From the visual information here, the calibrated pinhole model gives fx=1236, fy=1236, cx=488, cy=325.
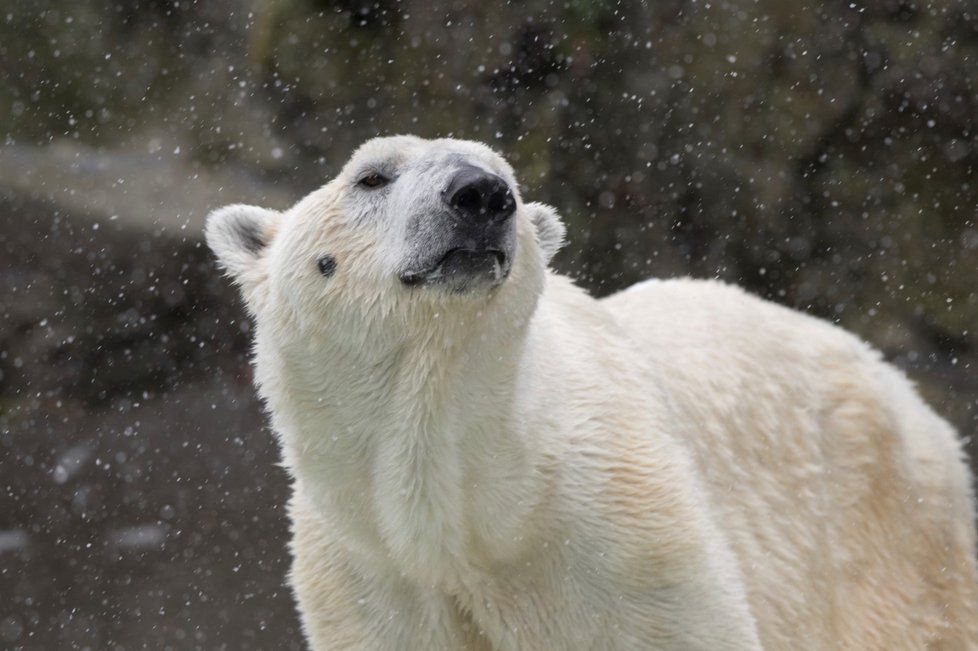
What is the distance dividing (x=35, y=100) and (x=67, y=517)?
2874mm

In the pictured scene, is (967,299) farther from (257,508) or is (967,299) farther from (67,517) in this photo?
(67,517)

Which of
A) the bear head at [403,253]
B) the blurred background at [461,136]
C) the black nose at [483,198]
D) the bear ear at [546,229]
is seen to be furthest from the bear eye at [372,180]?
the blurred background at [461,136]

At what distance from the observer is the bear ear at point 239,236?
9.09ft

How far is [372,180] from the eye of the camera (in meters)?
2.57

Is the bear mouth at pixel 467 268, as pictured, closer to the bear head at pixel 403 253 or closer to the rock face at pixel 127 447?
the bear head at pixel 403 253

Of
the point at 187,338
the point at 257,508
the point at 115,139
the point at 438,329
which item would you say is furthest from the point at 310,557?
the point at 115,139

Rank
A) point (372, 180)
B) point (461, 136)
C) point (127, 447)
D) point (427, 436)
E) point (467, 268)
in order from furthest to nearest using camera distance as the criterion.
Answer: point (461, 136) < point (127, 447) < point (372, 180) < point (427, 436) < point (467, 268)

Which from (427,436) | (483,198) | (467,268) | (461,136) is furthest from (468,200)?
(461,136)

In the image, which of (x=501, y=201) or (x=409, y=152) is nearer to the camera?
(x=501, y=201)

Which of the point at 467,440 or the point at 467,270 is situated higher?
the point at 467,270

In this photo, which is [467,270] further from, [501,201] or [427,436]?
[427,436]

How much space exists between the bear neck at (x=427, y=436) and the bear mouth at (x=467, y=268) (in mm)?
103

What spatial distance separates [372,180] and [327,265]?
0.72 ft

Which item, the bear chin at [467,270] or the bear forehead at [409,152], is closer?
the bear chin at [467,270]
